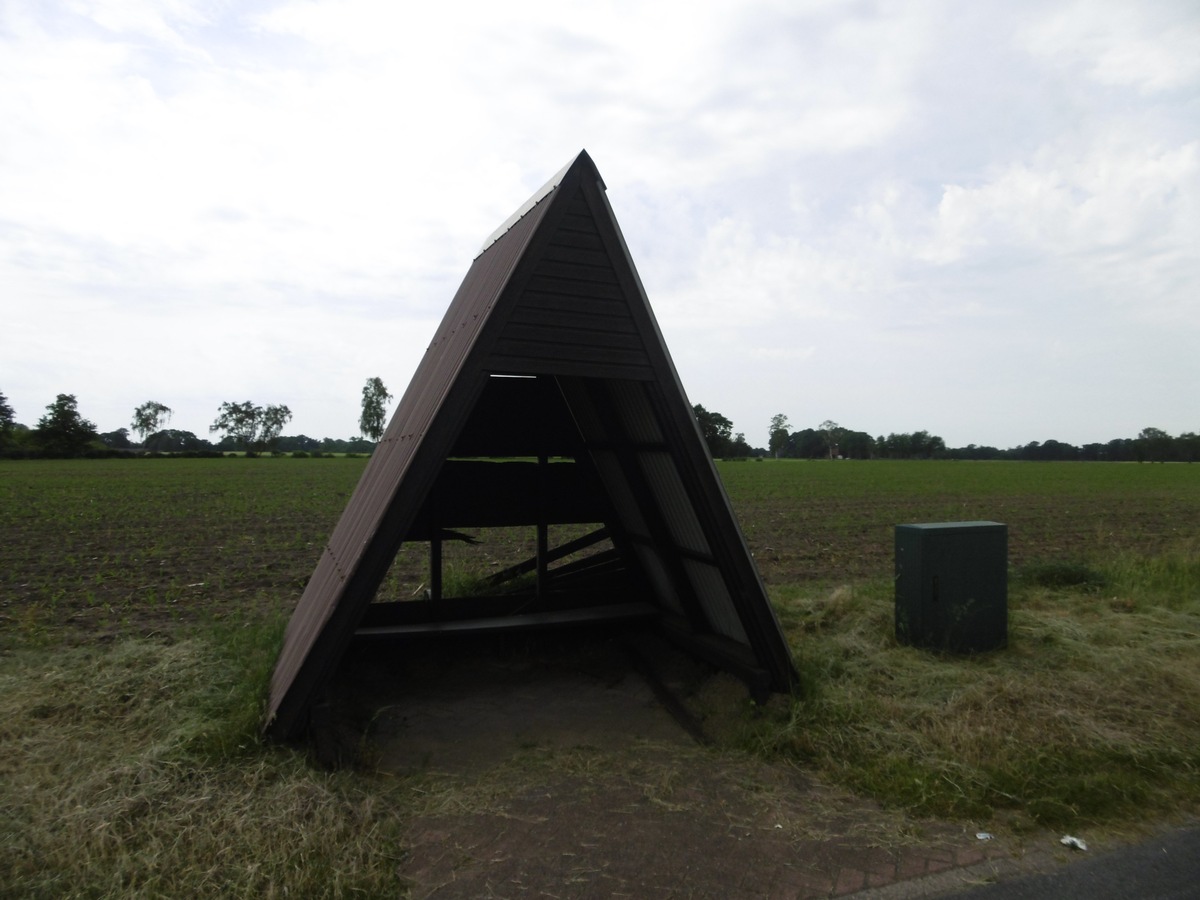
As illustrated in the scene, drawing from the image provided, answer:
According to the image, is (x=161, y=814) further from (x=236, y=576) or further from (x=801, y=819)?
(x=236, y=576)

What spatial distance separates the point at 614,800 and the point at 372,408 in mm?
159690

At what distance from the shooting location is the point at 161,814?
388cm

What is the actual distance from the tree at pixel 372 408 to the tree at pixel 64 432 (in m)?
64.0

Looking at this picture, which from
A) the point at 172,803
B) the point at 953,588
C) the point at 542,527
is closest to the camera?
the point at 172,803

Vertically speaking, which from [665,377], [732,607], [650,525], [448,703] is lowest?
[448,703]

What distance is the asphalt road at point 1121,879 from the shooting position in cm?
349

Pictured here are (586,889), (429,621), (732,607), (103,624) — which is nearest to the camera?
(586,889)

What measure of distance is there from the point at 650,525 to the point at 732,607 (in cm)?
108

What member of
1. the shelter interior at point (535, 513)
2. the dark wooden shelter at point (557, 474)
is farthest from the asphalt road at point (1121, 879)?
the shelter interior at point (535, 513)

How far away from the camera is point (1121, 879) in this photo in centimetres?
363

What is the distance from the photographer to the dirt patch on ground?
368 centimetres

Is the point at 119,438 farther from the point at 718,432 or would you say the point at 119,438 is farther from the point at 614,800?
the point at 614,800

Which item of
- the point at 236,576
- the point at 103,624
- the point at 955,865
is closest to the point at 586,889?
the point at 955,865

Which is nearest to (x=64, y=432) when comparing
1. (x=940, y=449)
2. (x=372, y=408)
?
(x=372, y=408)
